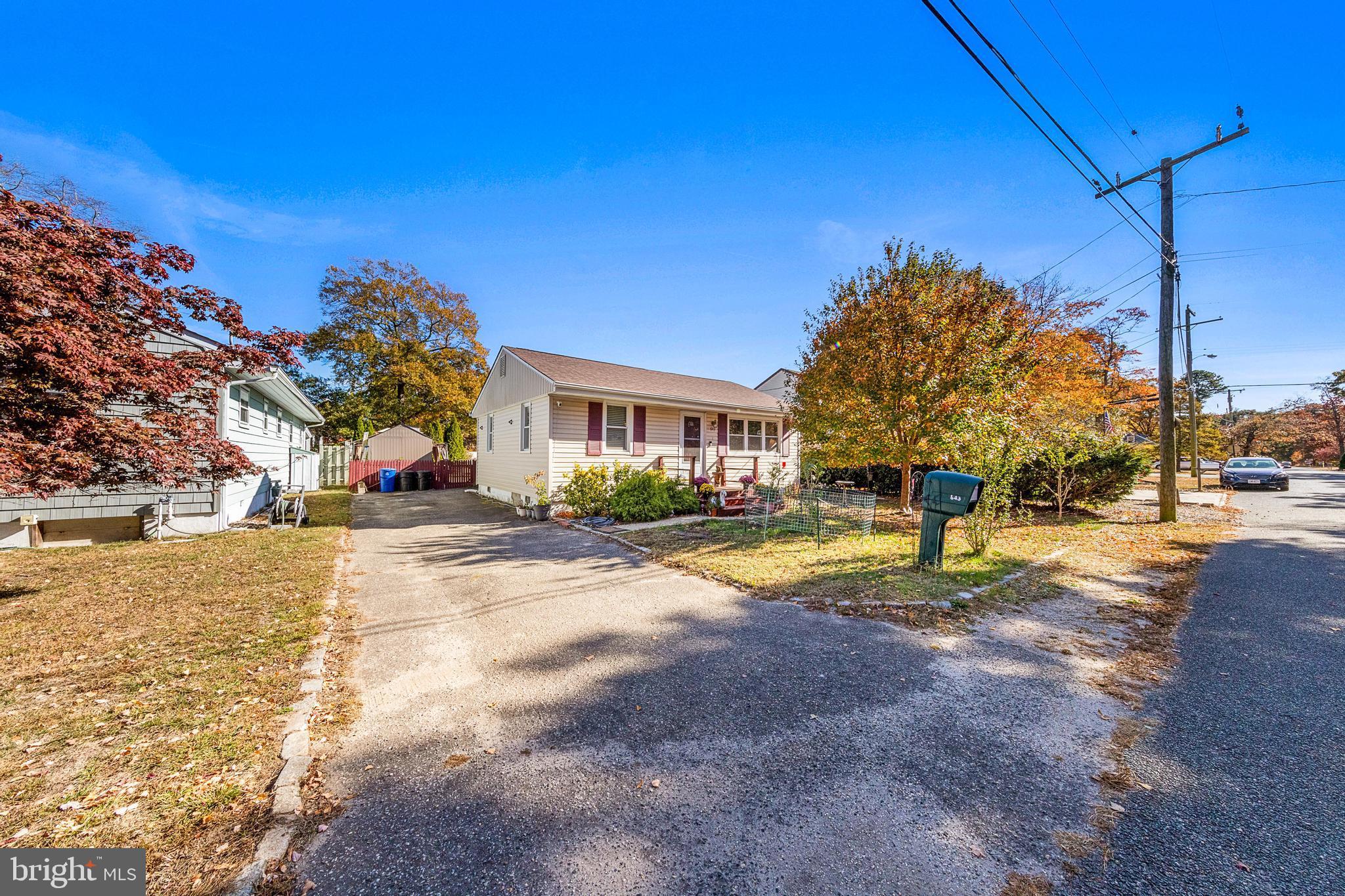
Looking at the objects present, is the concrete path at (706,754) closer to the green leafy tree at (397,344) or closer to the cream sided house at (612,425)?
the cream sided house at (612,425)

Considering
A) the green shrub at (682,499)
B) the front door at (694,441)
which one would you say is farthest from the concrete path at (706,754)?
the front door at (694,441)

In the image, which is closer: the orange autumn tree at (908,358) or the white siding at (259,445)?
the orange autumn tree at (908,358)

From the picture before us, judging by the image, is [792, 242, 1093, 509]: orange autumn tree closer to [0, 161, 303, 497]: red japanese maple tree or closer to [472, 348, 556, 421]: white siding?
[472, 348, 556, 421]: white siding

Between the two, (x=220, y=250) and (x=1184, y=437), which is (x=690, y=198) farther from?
(x=1184, y=437)

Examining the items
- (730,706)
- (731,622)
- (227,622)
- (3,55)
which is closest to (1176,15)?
(731,622)

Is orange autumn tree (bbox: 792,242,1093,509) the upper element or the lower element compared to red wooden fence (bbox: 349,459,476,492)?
upper

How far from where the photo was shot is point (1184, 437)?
3167 cm

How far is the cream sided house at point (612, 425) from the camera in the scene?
40.9ft

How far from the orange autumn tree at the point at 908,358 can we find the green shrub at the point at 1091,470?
1.58 meters

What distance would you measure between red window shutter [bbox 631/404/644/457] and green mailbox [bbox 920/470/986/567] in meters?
8.39

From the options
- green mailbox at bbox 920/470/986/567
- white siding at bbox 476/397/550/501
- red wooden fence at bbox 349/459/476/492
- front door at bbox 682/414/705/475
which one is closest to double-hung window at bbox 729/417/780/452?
front door at bbox 682/414/705/475

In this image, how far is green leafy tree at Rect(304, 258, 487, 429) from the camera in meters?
28.5

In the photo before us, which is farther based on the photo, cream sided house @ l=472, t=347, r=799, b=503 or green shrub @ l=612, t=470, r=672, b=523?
cream sided house @ l=472, t=347, r=799, b=503

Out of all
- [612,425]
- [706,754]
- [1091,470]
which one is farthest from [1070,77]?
[612,425]
